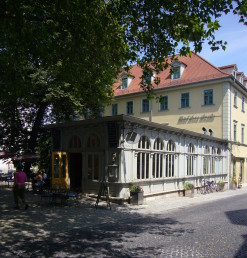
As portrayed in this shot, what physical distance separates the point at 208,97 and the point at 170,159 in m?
11.8

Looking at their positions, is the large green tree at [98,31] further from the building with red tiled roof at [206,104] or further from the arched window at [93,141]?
the building with red tiled roof at [206,104]

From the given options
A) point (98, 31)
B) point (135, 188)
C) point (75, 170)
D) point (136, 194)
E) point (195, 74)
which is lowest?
point (136, 194)

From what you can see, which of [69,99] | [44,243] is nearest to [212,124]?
[69,99]

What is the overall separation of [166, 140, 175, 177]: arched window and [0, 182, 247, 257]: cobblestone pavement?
426 centimetres

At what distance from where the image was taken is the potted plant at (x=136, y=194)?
13883 mm

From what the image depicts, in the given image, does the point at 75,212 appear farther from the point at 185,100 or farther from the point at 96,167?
the point at 185,100

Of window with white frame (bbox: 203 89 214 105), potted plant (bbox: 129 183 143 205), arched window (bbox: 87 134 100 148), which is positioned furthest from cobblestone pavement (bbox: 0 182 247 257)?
window with white frame (bbox: 203 89 214 105)

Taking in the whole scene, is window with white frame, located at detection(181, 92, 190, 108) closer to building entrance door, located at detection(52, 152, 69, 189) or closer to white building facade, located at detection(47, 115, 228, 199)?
white building facade, located at detection(47, 115, 228, 199)

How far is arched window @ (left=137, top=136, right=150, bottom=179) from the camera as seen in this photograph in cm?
1509

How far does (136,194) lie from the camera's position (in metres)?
13.9

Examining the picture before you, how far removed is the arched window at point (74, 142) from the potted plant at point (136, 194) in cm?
369

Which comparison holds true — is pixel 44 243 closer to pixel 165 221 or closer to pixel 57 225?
pixel 57 225

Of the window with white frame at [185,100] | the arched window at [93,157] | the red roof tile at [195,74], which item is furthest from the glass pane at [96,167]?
the window with white frame at [185,100]

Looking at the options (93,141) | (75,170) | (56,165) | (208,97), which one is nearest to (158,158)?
(93,141)
